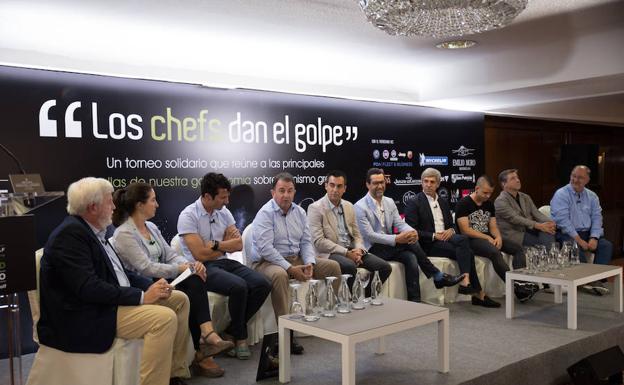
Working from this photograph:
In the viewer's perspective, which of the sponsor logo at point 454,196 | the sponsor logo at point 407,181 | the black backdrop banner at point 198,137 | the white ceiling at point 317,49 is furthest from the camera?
the sponsor logo at point 454,196

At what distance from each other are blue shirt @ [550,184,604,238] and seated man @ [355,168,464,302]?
70.1 inches

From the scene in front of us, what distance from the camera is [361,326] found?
3.12 metres

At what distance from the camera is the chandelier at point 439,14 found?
9.61 ft

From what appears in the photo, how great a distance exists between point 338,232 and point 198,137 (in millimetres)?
1537

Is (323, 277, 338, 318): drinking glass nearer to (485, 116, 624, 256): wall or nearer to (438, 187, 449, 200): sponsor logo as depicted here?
(438, 187, 449, 200): sponsor logo

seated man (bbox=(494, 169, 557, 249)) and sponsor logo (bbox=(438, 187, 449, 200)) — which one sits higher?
sponsor logo (bbox=(438, 187, 449, 200))

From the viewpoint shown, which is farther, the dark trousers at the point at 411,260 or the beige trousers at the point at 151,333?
the dark trousers at the point at 411,260

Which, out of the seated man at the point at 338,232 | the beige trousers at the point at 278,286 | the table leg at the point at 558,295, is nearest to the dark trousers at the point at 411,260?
the seated man at the point at 338,232

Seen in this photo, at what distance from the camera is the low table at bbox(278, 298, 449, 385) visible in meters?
2.98

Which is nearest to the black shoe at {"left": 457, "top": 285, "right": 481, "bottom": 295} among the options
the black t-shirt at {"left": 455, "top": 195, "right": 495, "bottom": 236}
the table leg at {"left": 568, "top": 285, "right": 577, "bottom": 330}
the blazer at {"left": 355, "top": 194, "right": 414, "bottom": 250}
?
the black t-shirt at {"left": 455, "top": 195, "right": 495, "bottom": 236}

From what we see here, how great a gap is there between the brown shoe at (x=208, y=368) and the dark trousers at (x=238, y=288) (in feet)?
1.05

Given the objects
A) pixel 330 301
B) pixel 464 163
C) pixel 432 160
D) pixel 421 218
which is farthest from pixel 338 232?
pixel 464 163

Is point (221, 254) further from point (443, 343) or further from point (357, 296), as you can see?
point (443, 343)

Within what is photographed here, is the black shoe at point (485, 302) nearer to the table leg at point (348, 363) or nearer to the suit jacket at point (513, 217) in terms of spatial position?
the suit jacket at point (513, 217)
